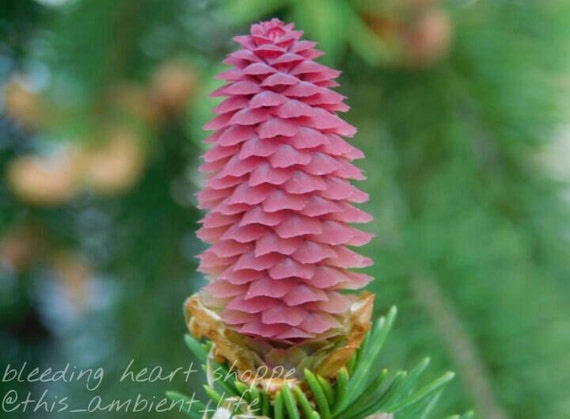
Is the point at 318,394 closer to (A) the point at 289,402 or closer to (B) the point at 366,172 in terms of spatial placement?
(A) the point at 289,402

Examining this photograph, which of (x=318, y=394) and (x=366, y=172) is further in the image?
(x=366, y=172)

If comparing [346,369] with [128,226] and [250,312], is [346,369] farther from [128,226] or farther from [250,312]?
[128,226]

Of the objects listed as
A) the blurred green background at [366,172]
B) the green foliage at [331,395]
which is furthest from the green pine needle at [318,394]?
the blurred green background at [366,172]

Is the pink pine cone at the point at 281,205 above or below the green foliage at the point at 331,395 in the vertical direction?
above

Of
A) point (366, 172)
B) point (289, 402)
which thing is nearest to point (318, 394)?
point (289, 402)

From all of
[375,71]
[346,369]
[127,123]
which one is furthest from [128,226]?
[346,369]

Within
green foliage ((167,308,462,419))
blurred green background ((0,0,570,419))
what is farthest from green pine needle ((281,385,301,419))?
blurred green background ((0,0,570,419))

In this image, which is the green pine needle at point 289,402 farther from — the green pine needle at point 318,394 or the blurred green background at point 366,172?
the blurred green background at point 366,172
